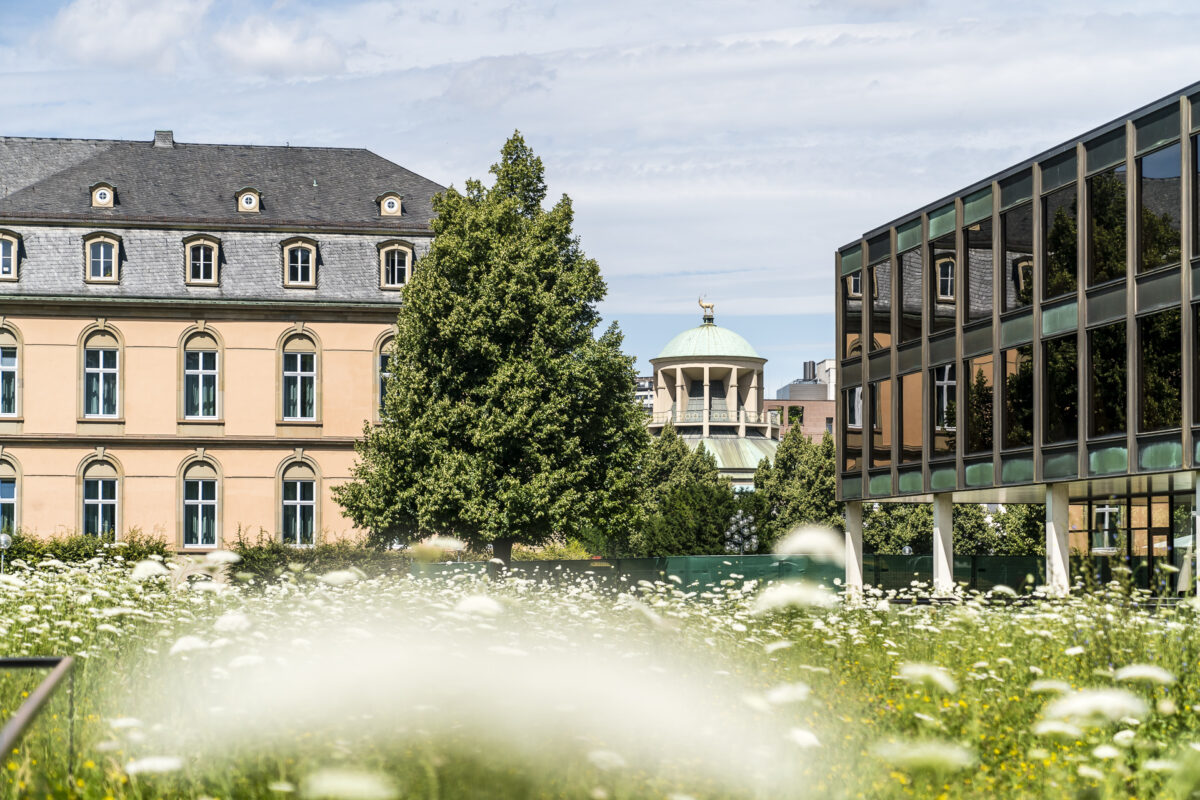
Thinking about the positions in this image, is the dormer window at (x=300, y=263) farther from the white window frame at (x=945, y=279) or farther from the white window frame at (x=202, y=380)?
the white window frame at (x=945, y=279)

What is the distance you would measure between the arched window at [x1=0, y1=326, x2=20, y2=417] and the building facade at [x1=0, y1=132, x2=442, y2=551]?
50 millimetres

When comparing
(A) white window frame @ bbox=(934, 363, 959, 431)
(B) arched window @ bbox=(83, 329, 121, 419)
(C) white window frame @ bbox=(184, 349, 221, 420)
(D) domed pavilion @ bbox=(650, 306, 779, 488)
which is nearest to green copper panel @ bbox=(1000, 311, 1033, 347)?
(A) white window frame @ bbox=(934, 363, 959, 431)

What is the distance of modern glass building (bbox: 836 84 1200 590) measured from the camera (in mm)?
27266

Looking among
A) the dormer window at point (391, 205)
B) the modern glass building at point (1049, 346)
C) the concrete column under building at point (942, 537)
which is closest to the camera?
the modern glass building at point (1049, 346)

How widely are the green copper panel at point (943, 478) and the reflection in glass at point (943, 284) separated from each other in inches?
141

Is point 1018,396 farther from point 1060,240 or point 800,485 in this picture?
point 800,485

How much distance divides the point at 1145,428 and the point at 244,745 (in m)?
23.5

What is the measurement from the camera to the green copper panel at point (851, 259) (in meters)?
40.2

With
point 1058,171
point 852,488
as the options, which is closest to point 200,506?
point 852,488

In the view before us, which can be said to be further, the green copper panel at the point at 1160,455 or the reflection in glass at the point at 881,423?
the reflection in glass at the point at 881,423

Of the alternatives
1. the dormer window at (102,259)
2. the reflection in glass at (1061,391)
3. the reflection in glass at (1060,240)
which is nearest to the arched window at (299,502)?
the dormer window at (102,259)

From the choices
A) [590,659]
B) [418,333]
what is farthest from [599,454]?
[590,659]

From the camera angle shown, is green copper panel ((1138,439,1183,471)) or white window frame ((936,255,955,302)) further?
white window frame ((936,255,955,302))

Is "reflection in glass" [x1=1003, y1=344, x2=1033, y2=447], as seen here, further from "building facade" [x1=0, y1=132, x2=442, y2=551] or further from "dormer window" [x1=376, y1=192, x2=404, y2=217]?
"dormer window" [x1=376, y1=192, x2=404, y2=217]
